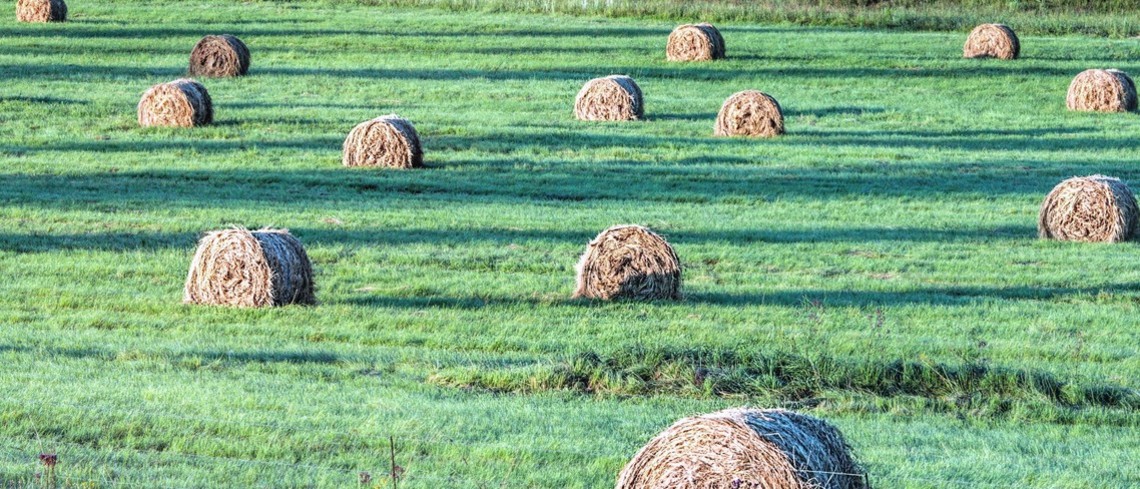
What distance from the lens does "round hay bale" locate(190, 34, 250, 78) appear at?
139 ft

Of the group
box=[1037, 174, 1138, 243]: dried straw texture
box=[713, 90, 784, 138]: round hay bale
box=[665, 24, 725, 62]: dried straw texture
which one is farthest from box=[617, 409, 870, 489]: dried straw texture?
box=[665, 24, 725, 62]: dried straw texture

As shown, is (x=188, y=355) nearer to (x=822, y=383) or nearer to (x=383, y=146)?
(x=822, y=383)

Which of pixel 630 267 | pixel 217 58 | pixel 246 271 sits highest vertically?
pixel 217 58

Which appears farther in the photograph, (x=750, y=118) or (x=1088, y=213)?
(x=750, y=118)

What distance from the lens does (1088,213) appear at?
74.1 feet

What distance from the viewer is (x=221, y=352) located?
14.1 metres

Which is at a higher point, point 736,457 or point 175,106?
point 736,457

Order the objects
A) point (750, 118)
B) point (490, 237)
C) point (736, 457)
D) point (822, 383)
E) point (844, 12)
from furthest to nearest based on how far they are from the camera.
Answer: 1. point (844, 12)
2. point (750, 118)
3. point (490, 237)
4. point (822, 383)
5. point (736, 457)

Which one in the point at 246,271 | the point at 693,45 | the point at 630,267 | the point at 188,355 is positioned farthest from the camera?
the point at 693,45

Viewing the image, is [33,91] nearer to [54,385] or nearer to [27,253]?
[27,253]

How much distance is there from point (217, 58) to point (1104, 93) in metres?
22.7

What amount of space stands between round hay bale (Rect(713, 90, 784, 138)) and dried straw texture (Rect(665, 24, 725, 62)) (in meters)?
13.7

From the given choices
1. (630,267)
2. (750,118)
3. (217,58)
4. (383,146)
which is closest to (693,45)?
(217,58)

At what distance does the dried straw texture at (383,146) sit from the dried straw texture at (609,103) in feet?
26.8
